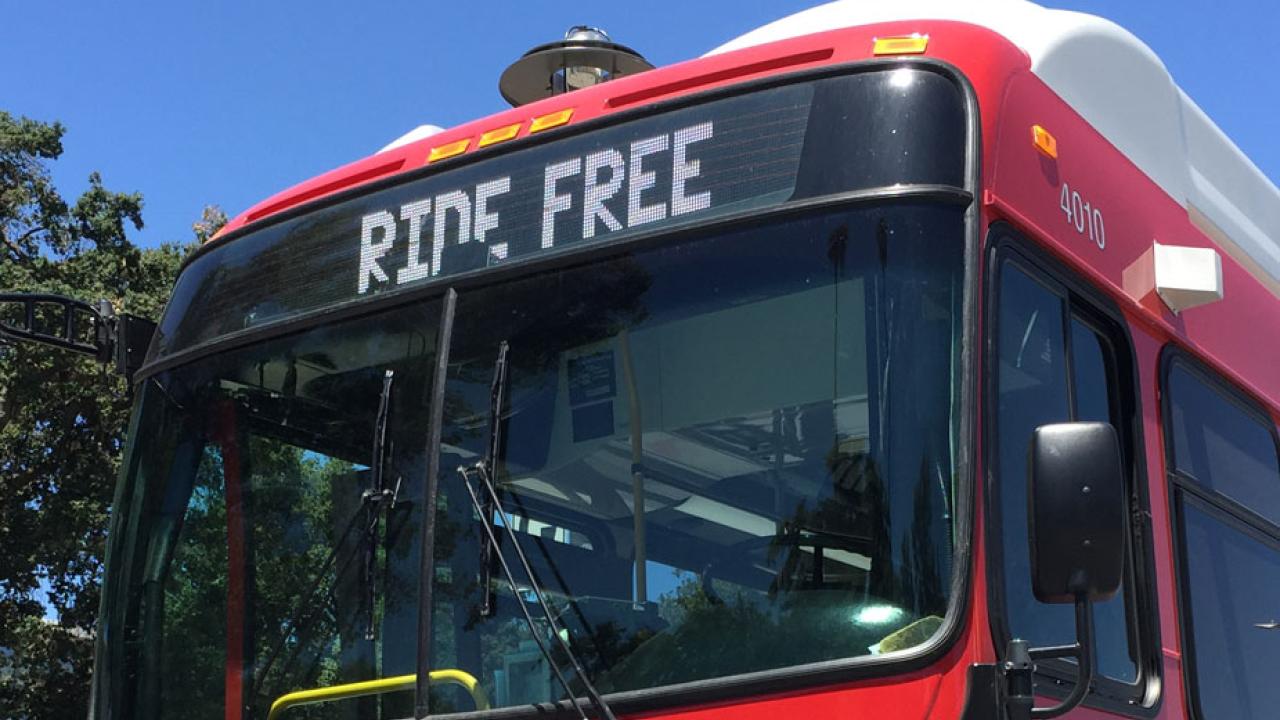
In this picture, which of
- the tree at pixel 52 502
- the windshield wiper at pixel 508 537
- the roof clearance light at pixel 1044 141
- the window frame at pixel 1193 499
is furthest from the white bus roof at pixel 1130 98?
the tree at pixel 52 502

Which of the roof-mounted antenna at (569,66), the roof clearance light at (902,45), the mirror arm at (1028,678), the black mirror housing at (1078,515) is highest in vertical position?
the roof-mounted antenna at (569,66)

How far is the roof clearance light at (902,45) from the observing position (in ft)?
11.5

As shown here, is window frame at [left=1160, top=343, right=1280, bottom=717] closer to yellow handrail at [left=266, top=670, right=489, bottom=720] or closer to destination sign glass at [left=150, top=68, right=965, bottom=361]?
destination sign glass at [left=150, top=68, right=965, bottom=361]

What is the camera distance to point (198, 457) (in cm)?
411

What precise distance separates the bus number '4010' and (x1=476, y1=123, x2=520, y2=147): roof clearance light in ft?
4.55

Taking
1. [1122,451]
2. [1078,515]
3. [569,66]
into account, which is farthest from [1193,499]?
[569,66]

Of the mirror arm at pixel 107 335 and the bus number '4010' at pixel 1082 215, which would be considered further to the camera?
the mirror arm at pixel 107 335

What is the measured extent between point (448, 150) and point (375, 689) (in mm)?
1455

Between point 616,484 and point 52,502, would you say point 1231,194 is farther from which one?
point 52,502

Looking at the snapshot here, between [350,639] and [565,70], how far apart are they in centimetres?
235

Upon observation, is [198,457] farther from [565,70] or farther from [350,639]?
[565,70]

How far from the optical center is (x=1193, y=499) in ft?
13.0

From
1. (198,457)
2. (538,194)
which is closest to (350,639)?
(198,457)

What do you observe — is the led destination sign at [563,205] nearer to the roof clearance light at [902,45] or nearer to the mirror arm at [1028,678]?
the roof clearance light at [902,45]
